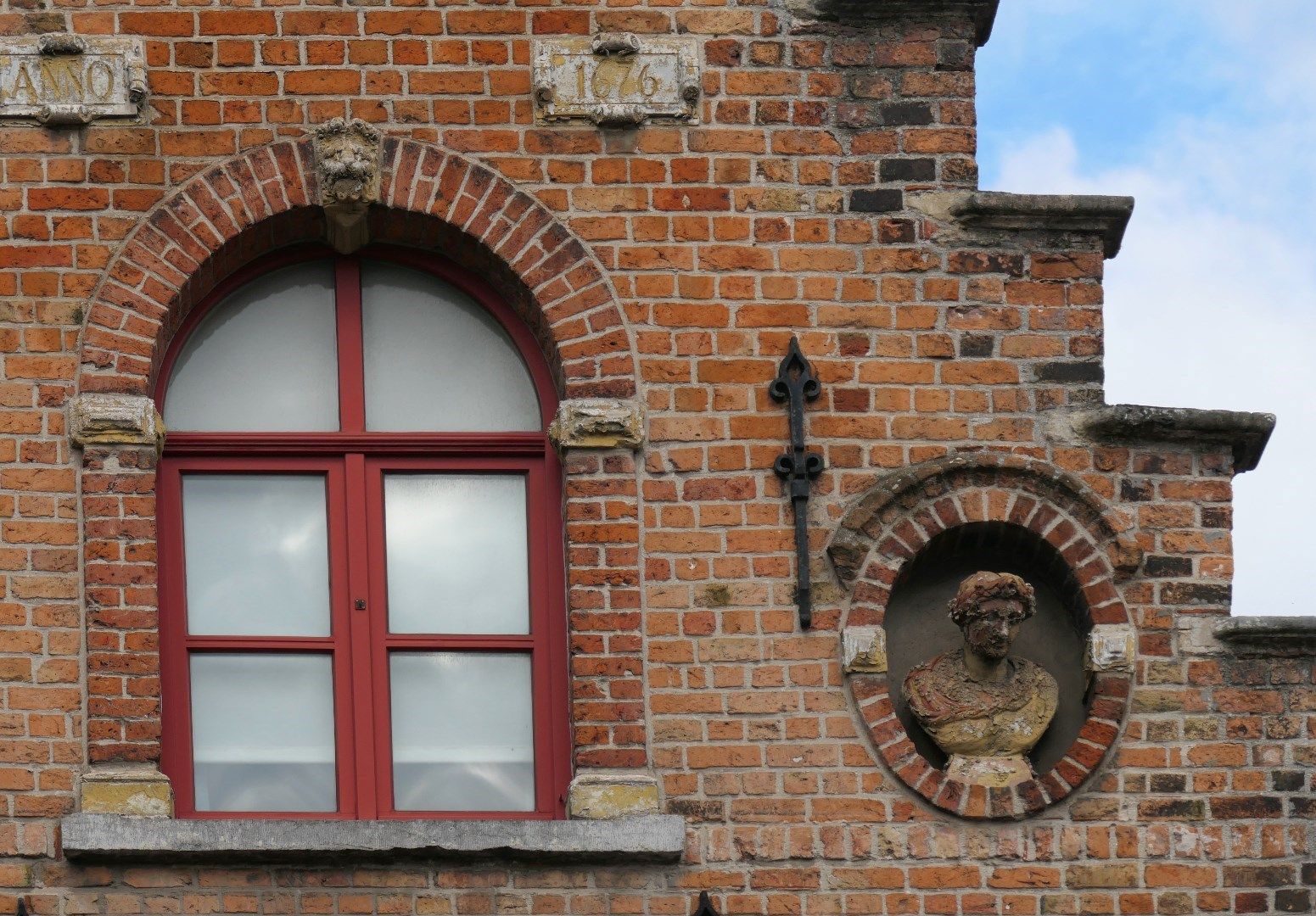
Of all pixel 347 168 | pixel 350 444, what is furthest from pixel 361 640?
pixel 347 168

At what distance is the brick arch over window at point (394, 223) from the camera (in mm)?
10000

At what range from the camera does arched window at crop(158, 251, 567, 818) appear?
9969 mm

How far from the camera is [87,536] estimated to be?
978cm

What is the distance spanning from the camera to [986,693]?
9875mm

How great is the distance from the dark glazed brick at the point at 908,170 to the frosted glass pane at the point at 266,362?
2107 mm

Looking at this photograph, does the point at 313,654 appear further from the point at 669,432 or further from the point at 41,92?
the point at 41,92

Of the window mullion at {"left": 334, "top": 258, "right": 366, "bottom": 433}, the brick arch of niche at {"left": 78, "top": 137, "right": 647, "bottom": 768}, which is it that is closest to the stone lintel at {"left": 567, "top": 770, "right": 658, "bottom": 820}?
the brick arch of niche at {"left": 78, "top": 137, "right": 647, "bottom": 768}

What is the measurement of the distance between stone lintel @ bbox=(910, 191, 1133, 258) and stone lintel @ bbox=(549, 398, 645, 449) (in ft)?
4.43

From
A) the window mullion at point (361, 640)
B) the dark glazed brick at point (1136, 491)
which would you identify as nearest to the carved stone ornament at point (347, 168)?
the window mullion at point (361, 640)

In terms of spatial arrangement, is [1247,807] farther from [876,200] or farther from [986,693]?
[876,200]

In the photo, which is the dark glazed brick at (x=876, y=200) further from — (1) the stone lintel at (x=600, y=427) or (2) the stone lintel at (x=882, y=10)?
(1) the stone lintel at (x=600, y=427)

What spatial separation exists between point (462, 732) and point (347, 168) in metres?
2.08

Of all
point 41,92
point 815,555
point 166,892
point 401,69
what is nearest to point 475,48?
point 401,69

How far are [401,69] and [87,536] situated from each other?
6.79 ft
